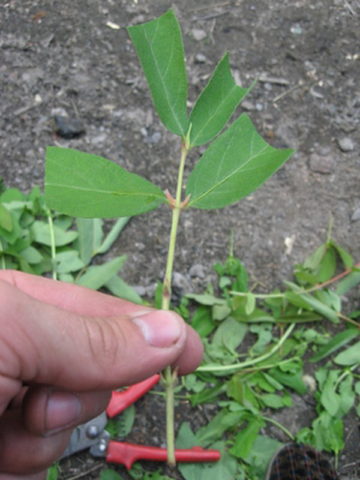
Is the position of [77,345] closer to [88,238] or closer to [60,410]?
[60,410]

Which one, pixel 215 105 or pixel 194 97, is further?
pixel 194 97

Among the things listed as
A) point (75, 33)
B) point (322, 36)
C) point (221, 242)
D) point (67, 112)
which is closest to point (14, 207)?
point (67, 112)

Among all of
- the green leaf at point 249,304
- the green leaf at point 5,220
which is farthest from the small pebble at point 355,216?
the green leaf at point 5,220

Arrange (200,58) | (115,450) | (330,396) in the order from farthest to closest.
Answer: (200,58)
(330,396)
(115,450)

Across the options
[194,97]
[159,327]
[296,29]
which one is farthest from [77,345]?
[296,29]

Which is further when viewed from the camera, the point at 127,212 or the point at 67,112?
the point at 67,112

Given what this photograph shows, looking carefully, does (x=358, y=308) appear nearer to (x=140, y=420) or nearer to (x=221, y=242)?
(x=221, y=242)

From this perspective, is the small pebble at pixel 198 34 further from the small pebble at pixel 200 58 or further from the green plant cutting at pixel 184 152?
the green plant cutting at pixel 184 152
